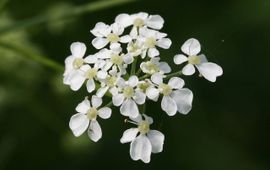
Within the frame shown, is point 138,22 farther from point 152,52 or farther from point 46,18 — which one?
point 46,18


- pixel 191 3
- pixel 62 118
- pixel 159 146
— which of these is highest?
pixel 191 3

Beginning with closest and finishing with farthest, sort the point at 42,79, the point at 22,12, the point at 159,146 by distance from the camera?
the point at 159,146, the point at 42,79, the point at 22,12

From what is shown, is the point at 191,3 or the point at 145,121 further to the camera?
the point at 191,3

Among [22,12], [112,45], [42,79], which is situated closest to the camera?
[112,45]

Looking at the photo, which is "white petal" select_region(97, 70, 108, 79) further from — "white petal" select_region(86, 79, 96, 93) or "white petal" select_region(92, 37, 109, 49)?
"white petal" select_region(92, 37, 109, 49)

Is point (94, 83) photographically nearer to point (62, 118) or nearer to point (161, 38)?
point (161, 38)

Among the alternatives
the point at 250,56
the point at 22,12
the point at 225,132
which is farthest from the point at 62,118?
the point at 250,56

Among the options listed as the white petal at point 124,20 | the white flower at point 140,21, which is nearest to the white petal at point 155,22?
the white flower at point 140,21
